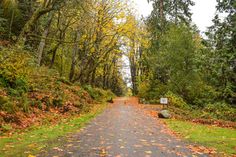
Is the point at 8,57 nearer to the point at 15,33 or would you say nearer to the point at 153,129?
the point at 153,129

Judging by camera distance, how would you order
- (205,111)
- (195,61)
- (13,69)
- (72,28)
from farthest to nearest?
(72,28), (195,61), (205,111), (13,69)

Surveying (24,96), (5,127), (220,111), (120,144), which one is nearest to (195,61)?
(220,111)

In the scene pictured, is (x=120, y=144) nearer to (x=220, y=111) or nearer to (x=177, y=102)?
(x=220, y=111)

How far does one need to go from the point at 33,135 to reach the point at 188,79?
16043 millimetres

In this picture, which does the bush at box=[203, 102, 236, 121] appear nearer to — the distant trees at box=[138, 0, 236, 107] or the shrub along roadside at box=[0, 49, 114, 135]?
the distant trees at box=[138, 0, 236, 107]

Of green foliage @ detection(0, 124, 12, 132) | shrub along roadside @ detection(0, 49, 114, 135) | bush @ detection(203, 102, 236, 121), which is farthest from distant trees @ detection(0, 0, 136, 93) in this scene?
bush @ detection(203, 102, 236, 121)

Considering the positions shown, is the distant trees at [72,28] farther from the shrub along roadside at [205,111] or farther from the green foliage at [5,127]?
the green foliage at [5,127]

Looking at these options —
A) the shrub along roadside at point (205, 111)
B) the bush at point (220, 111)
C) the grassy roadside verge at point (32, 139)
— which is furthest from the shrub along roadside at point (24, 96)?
the bush at point (220, 111)

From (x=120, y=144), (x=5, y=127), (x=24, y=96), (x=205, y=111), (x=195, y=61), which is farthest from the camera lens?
(x=195, y=61)

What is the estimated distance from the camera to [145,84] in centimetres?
3300

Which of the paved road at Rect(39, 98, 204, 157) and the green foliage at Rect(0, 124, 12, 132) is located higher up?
the green foliage at Rect(0, 124, 12, 132)

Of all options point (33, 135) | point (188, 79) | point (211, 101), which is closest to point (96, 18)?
point (188, 79)

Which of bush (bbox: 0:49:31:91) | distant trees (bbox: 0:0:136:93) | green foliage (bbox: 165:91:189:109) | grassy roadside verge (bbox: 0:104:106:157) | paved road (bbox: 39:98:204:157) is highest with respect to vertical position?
distant trees (bbox: 0:0:136:93)

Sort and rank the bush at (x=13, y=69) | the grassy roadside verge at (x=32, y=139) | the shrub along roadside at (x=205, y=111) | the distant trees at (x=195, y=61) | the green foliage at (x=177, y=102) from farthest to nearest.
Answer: the green foliage at (x=177, y=102)
the distant trees at (x=195, y=61)
the shrub along roadside at (x=205, y=111)
the bush at (x=13, y=69)
the grassy roadside verge at (x=32, y=139)
